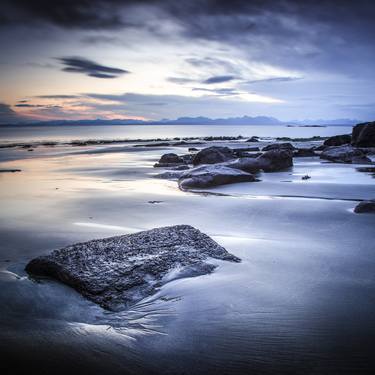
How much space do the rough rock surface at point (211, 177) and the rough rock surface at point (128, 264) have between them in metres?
4.49

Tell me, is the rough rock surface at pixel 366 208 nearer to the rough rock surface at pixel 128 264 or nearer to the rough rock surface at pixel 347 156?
the rough rock surface at pixel 128 264

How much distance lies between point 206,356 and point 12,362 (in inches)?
42.0

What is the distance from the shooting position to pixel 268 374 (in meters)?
1.88

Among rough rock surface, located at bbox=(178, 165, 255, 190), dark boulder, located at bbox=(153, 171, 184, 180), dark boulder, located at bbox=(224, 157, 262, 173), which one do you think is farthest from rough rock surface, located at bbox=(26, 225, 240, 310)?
dark boulder, located at bbox=(224, 157, 262, 173)

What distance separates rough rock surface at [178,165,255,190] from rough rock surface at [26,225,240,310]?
4.49 m

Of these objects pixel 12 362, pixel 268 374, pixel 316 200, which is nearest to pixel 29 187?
pixel 316 200

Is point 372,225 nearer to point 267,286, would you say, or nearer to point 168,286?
point 267,286

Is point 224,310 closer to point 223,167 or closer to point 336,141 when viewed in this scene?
point 223,167

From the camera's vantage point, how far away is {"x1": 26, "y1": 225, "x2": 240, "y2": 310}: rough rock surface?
2697mm

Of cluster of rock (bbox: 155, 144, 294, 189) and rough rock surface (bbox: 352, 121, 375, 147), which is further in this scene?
rough rock surface (bbox: 352, 121, 375, 147)

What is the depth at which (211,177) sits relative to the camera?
8.37m

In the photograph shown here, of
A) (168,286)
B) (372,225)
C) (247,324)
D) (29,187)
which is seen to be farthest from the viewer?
(29,187)

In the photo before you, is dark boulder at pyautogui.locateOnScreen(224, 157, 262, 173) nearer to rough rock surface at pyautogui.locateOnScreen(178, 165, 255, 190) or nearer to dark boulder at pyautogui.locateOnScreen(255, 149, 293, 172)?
dark boulder at pyautogui.locateOnScreen(255, 149, 293, 172)

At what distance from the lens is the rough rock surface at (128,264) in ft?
8.85
